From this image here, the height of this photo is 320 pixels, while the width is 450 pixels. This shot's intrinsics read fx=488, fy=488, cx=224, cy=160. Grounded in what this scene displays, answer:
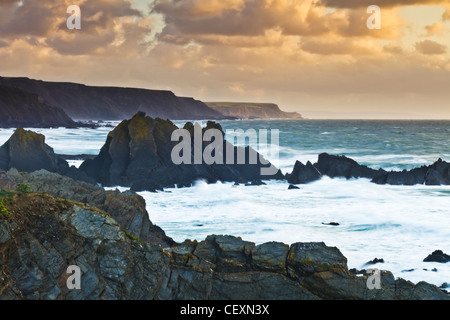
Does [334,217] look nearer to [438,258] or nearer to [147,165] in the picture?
[438,258]

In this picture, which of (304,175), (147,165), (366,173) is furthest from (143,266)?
(366,173)

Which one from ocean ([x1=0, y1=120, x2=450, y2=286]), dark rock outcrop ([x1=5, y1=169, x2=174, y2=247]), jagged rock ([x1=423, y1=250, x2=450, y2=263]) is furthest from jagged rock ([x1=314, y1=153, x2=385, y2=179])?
dark rock outcrop ([x1=5, y1=169, x2=174, y2=247])

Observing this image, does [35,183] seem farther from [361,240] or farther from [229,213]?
[361,240]

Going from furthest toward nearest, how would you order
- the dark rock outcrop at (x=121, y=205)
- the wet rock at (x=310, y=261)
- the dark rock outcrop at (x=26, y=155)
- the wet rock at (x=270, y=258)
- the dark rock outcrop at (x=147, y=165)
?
the dark rock outcrop at (x=26, y=155), the dark rock outcrop at (x=147, y=165), the dark rock outcrop at (x=121, y=205), the wet rock at (x=270, y=258), the wet rock at (x=310, y=261)

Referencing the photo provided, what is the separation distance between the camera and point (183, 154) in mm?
39469

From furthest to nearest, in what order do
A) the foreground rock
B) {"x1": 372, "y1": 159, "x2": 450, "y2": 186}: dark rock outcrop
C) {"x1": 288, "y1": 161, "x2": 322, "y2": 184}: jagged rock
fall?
1. {"x1": 288, "y1": 161, "x2": 322, "y2": 184}: jagged rock
2. {"x1": 372, "y1": 159, "x2": 450, "y2": 186}: dark rock outcrop
3. the foreground rock

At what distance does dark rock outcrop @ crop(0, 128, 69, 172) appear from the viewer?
36906 millimetres

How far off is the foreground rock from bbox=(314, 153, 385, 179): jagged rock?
29913mm

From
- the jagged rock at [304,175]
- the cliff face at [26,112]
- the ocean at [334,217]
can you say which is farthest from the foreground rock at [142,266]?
the cliff face at [26,112]

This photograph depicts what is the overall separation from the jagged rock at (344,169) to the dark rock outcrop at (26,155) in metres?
21.8

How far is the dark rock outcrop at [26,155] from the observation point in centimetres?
3691

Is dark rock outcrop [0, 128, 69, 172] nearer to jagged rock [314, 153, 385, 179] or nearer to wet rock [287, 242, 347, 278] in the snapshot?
jagged rock [314, 153, 385, 179]

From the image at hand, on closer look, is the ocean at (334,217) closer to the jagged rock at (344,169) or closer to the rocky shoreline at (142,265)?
the jagged rock at (344,169)

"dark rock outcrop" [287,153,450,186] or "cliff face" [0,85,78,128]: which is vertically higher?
"cliff face" [0,85,78,128]
